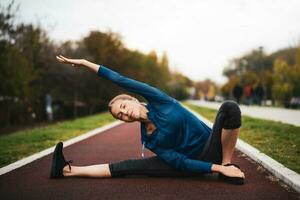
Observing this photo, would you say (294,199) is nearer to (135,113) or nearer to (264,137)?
(135,113)

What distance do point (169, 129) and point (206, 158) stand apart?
0.61 m

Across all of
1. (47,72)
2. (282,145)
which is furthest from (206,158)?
(47,72)

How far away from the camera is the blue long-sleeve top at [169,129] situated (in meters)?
5.62

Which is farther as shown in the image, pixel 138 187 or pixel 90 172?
pixel 90 172

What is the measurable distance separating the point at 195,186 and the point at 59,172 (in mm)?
1814

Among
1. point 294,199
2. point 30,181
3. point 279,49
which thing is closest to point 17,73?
point 30,181

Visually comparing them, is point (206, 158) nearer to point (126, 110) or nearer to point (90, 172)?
point (126, 110)

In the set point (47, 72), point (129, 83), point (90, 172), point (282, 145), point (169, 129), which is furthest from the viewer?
point (47, 72)

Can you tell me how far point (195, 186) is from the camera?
18.8 ft

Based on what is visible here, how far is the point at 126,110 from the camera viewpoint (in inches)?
220

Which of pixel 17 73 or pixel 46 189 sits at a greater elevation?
pixel 17 73

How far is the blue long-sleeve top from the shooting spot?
5625mm

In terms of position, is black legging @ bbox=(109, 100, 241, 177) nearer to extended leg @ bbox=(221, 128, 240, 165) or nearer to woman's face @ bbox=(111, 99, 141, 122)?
extended leg @ bbox=(221, 128, 240, 165)

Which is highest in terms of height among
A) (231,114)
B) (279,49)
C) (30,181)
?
(279,49)
